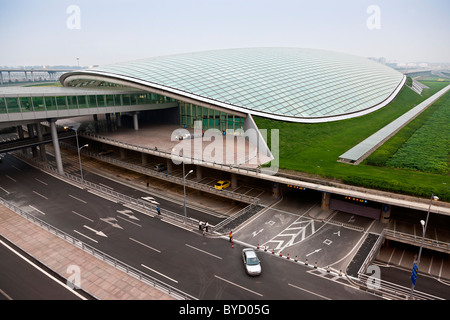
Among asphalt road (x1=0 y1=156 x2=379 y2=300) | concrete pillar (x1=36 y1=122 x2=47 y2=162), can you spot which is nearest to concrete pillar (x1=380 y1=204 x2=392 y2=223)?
asphalt road (x1=0 y1=156 x2=379 y2=300)

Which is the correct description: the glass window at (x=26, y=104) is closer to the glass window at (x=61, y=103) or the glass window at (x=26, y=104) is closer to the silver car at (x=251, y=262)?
the glass window at (x=61, y=103)

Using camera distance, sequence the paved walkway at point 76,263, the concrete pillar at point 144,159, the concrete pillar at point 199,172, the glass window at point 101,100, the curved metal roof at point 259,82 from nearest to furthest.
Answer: the paved walkway at point 76,263
the concrete pillar at point 199,172
the concrete pillar at point 144,159
the curved metal roof at point 259,82
the glass window at point 101,100

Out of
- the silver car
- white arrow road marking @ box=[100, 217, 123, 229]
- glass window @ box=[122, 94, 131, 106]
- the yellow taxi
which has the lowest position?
white arrow road marking @ box=[100, 217, 123, 229]

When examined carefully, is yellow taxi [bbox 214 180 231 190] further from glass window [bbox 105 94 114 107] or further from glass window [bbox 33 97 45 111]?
glass window [bbox 33 97 45 111]

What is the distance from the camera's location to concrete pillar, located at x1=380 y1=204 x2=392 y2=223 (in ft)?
98.3

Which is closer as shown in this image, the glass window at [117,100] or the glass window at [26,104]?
the glass window at [26,104]

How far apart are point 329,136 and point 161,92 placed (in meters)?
29.5

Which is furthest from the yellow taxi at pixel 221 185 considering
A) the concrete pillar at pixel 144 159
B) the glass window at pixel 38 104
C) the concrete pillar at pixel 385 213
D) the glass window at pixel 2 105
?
the glass window at pixel 2 105

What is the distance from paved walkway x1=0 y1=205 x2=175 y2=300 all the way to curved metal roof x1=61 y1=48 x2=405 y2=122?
2975cm

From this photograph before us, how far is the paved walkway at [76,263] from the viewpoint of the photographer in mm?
19828

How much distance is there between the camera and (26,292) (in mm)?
19453

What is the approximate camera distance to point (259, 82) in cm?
5612

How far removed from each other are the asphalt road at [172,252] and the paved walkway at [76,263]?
1.86m
